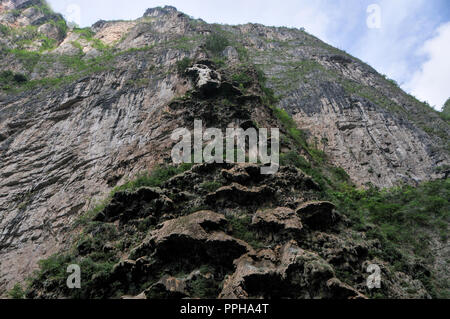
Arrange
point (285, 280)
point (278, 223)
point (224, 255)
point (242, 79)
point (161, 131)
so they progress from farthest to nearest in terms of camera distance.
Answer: point (242, 79) → point (161, 131) → point (278, 223) → point (224, 255) → point (285, 280)

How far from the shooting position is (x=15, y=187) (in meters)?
21.0

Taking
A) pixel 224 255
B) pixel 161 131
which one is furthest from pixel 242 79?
pixel 224 255

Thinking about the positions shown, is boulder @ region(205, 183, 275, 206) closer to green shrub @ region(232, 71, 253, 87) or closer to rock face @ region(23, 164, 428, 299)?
rock face @ region(23, 164, 428, 299)

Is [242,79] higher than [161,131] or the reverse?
higher

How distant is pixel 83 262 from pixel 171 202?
3.90m

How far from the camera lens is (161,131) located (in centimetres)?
2112

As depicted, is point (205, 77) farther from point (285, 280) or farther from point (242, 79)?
point (285, 280)

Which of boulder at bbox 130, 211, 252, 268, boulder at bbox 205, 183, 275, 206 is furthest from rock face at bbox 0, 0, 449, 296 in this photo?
boulder at bbox 130, 211, 252, 268

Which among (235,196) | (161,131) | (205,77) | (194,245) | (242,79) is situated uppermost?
(242,79)

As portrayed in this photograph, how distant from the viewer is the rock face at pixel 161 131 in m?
14.8

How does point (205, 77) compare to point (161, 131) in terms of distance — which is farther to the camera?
point (205, 77)

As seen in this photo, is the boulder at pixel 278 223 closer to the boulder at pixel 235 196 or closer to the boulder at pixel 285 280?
the boulder at pixel 235 196
